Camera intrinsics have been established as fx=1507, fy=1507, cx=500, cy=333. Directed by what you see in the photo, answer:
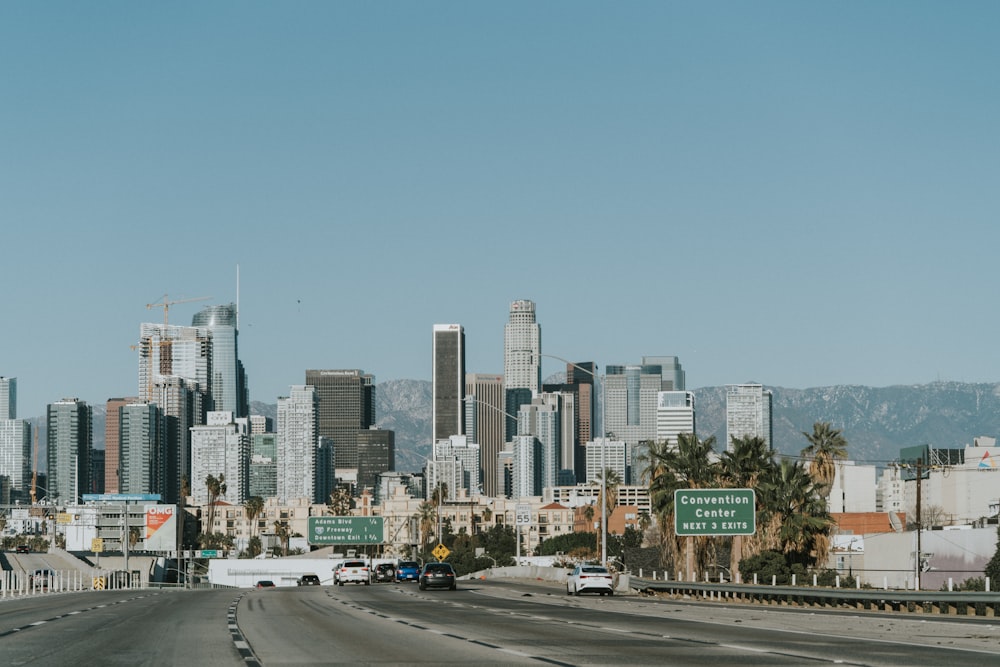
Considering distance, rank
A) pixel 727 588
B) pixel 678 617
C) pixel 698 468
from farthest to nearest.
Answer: pixel 698 468, pixel 727 588, pixel 678 617

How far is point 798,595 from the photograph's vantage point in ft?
170

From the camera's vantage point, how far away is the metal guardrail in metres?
41.4

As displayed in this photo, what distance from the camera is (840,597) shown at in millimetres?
48688

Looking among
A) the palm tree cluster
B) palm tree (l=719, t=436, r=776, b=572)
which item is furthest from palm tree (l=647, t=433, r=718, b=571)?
palm tree (l=719, t=436, r=776, b=572)

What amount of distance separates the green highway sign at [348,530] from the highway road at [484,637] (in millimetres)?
67193

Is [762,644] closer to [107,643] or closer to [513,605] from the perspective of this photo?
[107,643]

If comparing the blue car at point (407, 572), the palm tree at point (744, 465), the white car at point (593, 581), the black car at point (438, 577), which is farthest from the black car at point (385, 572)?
the white car at point (593, 581)

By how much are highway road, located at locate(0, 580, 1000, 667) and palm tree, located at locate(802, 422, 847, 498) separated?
175 feet

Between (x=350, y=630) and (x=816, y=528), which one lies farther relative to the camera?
(x=816, y=528)

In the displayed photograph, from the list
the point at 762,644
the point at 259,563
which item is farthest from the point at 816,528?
the point at 259,563

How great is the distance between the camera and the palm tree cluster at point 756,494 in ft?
266

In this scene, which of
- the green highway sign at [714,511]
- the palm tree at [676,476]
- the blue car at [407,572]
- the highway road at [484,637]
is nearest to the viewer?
the highway road at [484,637]

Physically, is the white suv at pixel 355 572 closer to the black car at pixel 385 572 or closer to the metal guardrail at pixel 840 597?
the black car at pixel 385 572

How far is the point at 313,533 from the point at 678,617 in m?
76.0
